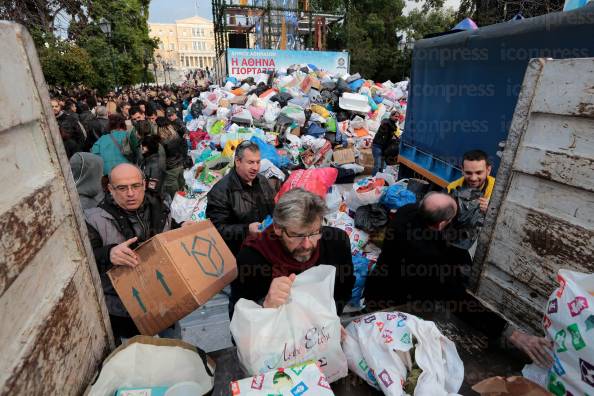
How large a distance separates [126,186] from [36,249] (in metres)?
1.22

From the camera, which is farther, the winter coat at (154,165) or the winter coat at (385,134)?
the winter coat at (385,134)

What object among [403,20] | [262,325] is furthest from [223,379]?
[403,20]

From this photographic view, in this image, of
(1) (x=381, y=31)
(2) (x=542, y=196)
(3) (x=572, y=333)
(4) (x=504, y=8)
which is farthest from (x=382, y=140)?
(1) (x=381, y=31)

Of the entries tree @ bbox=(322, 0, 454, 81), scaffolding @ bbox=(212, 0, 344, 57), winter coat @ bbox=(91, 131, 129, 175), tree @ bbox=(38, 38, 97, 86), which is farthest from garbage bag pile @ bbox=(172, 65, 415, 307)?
tree @ bbox=(322, 0, 454, 81)

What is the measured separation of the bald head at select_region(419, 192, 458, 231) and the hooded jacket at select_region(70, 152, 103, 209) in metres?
2.78

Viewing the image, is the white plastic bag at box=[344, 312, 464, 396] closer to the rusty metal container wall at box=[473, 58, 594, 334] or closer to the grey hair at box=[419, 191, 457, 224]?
the rusty metal container wall at box=[473, 58, 594, 334]

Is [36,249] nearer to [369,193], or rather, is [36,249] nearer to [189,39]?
[369,193]

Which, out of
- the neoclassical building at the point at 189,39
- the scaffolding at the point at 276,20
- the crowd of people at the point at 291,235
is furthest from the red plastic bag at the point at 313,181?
the neoclassical building at the point at 189,39

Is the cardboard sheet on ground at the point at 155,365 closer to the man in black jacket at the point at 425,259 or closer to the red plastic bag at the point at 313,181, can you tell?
the man in black jacket at the point at 425,259

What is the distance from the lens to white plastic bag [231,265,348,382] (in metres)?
1.17

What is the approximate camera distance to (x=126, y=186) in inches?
80.6

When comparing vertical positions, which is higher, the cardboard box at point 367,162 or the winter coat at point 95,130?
the winter coat at point 95,130

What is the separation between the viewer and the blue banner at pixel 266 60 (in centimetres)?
1594

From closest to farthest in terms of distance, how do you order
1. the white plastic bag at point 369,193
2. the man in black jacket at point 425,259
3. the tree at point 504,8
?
1. the man in black jacket at point 425,259
2. the white plastic bag at point 369,193
3. the tree at point 504,8
